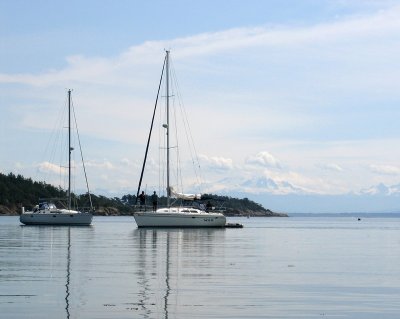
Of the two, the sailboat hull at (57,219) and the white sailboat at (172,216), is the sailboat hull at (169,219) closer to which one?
the white sailboat at (172,216)

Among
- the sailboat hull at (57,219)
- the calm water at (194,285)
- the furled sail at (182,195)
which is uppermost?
the furled sail at (182,195)

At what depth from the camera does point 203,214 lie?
91.8 m

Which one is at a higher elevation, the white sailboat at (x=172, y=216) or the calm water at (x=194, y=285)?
the white sailboat at (x=172, y=216)

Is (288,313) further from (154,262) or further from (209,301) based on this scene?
(154,262)

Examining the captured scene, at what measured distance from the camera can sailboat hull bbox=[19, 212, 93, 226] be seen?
4090 inches

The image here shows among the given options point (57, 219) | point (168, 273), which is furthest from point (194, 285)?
point (57, 219)

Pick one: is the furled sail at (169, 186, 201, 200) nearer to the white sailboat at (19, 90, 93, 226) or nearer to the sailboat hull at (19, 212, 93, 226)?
the white sailboat at (19, 90, 93, 226)

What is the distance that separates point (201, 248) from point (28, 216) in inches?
2193

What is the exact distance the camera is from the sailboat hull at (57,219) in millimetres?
103875

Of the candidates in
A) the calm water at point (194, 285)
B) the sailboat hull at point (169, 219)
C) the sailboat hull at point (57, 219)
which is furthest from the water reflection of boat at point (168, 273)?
the sailboat hull at point (57, 219)

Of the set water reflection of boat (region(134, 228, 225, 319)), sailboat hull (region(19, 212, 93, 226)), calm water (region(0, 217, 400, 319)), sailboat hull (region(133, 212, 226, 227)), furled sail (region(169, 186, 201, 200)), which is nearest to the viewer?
calm water (region(0, 217, 400, 319))

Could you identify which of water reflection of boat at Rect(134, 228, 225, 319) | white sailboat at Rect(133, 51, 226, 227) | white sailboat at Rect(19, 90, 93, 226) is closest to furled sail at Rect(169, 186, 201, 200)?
white sailboat at Rect(133, 51, 226, 227)

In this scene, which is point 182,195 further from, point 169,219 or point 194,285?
point 194,285

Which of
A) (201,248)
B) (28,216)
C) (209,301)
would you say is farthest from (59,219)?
(209,301)
